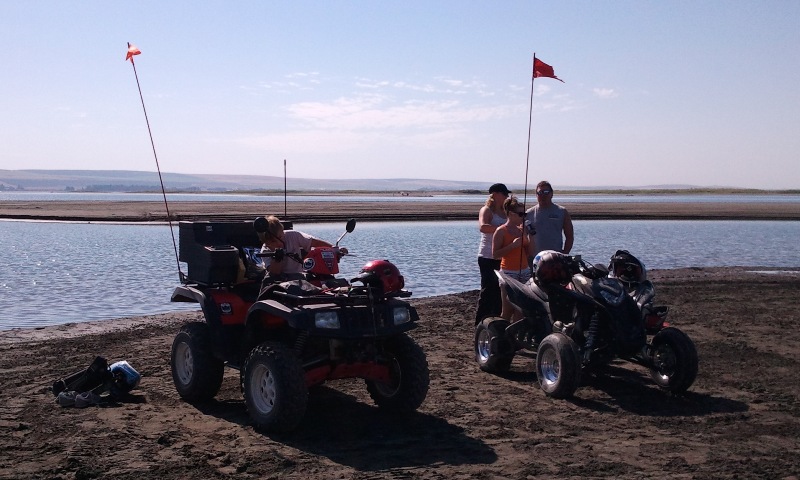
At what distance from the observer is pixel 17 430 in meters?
6.22

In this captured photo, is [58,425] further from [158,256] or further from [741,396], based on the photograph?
[158,256]

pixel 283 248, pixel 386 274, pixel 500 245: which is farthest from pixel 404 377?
pixel 500 245

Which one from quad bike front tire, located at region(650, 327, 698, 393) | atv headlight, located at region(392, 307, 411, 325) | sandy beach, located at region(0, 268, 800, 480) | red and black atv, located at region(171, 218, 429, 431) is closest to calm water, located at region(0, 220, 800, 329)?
sandy beach, located at region(0, 268, 800, 480)

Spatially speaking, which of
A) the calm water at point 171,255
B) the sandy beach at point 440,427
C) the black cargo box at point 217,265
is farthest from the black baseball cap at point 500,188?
the calm water at point 171,255

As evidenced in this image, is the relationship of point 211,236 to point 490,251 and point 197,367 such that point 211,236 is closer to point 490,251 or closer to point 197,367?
point 197,367

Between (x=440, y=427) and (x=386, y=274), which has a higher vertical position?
(x=386, y=274)

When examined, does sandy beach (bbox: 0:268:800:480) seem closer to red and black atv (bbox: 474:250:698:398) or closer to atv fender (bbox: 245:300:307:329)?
red and black atv (bbox: 474:250:698:398)

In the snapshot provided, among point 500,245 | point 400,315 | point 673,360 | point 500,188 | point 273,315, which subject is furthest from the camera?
point 500,188

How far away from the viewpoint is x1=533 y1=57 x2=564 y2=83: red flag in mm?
9219

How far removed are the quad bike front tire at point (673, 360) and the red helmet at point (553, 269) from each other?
3.26 feet

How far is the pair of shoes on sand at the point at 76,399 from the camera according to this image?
22.7 ft

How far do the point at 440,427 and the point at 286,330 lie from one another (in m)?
1.46

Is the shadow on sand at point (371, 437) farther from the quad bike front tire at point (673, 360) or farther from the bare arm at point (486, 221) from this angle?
the bare arm at point (486, 221)

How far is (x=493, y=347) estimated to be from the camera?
8.38m
